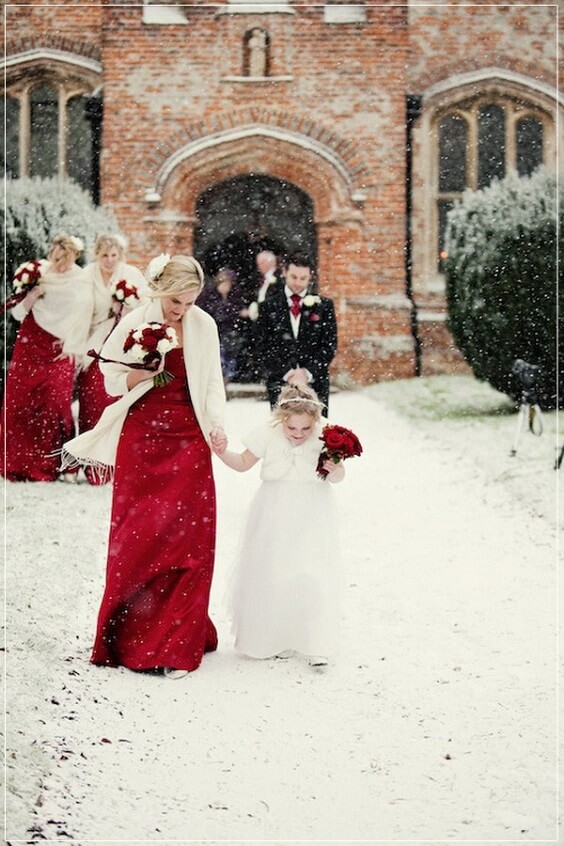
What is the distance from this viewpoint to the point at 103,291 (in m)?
8.75

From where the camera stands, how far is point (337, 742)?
4.06 metres

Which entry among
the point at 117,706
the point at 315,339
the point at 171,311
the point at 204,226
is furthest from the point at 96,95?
the point at 117,706

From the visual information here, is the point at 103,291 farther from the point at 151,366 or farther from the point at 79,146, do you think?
the point at 79,146

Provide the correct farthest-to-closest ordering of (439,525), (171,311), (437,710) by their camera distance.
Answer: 1. (439,525)
2. (171,311)
3. (437,710)

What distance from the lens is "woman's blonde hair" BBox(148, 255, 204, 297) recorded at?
185 inches

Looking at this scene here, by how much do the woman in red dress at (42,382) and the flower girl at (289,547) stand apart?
4125mm

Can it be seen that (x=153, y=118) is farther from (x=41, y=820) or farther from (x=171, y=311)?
(x=41, y=820)

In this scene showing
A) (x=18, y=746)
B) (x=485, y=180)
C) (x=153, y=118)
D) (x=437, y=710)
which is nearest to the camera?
(x=18, y=746)

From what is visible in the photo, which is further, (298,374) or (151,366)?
(298,374)

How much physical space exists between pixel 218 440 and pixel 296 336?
3115mm

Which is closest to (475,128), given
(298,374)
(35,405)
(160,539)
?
(35,405)

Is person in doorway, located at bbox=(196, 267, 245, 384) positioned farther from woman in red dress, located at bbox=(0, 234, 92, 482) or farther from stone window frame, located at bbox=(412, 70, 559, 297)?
woman in red dress, located at bbox=(0, 234, 92, 482)

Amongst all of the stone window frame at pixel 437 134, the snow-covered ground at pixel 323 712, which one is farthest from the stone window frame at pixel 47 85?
the snow-covered ground at pixel 323 712

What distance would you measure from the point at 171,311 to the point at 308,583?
4.23 feet
